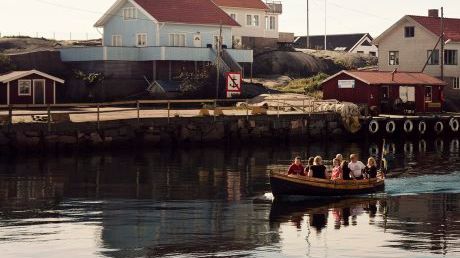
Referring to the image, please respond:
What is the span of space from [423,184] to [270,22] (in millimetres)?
66273

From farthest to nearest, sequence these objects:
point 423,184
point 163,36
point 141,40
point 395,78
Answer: point 141,40
point 163,36
point 395,78
point 423,184

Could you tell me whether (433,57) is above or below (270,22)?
below

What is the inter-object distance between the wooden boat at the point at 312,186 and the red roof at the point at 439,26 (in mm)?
59203

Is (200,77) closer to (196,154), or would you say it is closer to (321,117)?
(321,117)

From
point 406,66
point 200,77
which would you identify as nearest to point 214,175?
point 200,77

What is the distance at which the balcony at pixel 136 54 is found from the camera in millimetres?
85750

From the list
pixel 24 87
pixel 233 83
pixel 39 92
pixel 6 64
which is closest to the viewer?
pixel 24 87

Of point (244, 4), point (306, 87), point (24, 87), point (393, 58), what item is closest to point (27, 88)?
point (24, 87)

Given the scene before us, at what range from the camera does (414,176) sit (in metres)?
52.9

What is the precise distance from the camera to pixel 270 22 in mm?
113875

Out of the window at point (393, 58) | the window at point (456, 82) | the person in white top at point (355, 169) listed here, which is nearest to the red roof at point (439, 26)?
the window at point (456, 82)

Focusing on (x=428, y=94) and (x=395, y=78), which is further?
(x=428, y=94)

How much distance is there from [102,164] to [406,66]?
173 feet

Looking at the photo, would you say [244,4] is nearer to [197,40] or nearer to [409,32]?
[409,32]
